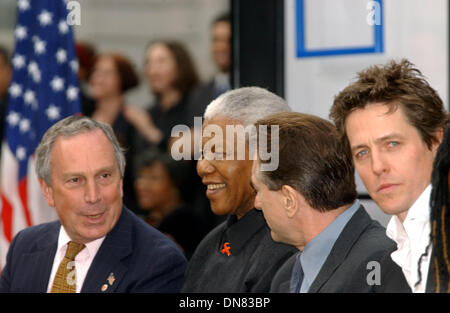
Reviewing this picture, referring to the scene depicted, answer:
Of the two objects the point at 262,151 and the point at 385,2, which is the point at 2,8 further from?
the point at 262,151

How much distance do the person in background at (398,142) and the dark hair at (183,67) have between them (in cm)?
277

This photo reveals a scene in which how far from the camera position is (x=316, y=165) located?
7.57 ft

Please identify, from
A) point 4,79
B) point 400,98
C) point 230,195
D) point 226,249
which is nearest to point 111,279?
point 226,249

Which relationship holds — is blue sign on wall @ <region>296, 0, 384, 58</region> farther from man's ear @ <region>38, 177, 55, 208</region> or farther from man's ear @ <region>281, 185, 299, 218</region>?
man's ear @ <region>281, 185, 299, 218</region>

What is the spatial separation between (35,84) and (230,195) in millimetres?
2668

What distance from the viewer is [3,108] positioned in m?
5.12

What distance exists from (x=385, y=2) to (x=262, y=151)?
90.5 inches

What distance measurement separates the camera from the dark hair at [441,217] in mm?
1723

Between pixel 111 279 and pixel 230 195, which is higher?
pixel 230 195

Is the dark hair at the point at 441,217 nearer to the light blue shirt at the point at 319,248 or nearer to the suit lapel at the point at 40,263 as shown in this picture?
the light blue shirt at the point at 319,248

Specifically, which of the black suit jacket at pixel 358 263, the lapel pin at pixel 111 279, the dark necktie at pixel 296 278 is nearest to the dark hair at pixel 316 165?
the black suit jacket at pixel 358 263

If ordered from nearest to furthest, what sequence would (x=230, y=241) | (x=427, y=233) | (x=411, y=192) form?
(x=427, y=233) → (x=411, y=192) → (x=230, y=241)

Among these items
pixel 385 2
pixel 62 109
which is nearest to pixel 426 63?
pixel 385 2

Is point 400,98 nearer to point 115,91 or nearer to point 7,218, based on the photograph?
point 115,91
